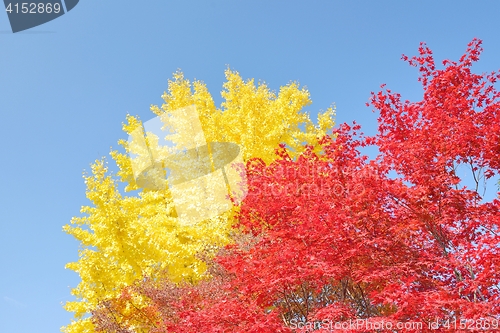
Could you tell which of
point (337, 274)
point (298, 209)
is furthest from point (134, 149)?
point (337, 274)

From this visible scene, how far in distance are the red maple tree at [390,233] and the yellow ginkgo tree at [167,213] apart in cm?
284

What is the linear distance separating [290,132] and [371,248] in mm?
6394

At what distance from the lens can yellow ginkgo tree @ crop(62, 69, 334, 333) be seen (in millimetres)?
9531

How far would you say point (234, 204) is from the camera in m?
9.45

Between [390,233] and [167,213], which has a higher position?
[167,213]

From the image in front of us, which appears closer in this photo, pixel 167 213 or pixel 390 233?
pixel 390 233

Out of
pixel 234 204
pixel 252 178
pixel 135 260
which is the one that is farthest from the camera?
pixel 135 260

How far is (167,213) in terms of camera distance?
10.6 m

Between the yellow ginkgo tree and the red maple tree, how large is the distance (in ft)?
9.30

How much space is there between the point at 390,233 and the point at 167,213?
6.58m

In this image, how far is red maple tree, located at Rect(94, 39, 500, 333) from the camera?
17.0 feet

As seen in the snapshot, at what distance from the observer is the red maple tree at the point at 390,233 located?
17.0 feet

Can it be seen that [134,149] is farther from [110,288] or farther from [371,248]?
[371,248]

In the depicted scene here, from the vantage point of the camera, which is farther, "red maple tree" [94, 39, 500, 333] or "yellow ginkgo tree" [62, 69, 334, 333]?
"yellow ginkgo tree" [62, 69, 334, 333]
